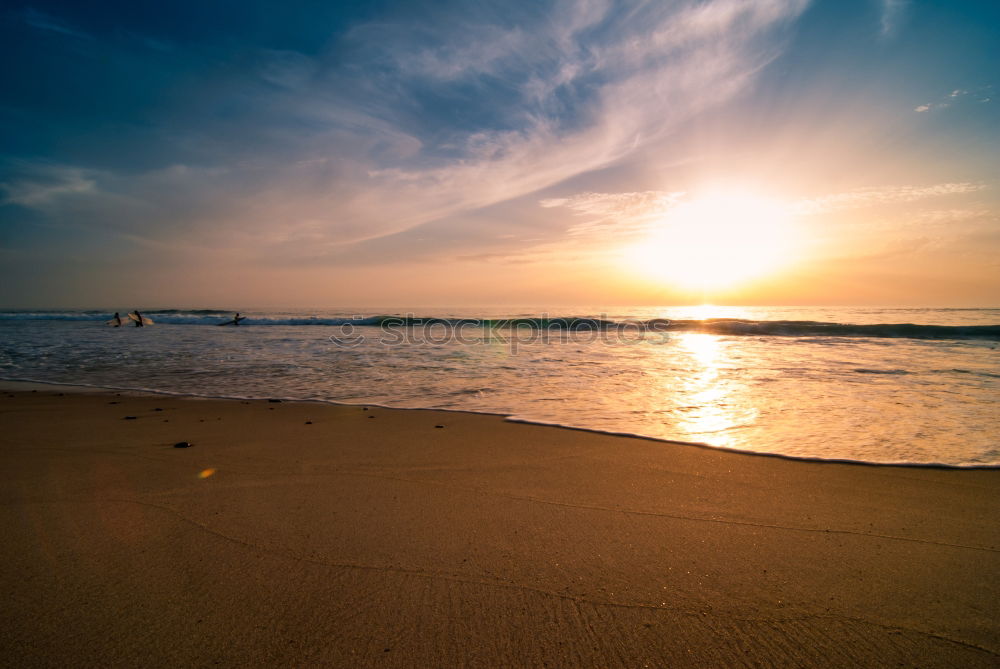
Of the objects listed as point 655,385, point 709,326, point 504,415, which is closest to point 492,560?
point 504,415

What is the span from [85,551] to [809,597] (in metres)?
3.06

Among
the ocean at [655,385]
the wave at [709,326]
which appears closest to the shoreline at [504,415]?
the ocean at [655,385]

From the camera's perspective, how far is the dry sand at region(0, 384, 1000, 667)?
157cm

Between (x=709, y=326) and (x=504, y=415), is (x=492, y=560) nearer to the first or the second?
(x=504, y=415)

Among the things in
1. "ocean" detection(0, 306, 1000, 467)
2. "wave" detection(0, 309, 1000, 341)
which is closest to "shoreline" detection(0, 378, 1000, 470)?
"ocean" detection(0, 306, 1000, 467)

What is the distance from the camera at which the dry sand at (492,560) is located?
1.57m

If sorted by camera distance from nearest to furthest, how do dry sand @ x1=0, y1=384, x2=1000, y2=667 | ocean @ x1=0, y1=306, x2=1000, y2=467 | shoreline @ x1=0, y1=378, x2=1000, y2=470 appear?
dry sand @ x1=0, y1=384, x2=1000, y2=667 → shoreline @ x1=0, y1=378, x2=1000, y2=470 → ocean @ x1=0, y1=306, x2=1000, y2=467

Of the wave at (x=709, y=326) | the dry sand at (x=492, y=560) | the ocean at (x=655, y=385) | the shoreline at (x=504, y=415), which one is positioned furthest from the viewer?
the wave at (x=709, y=326)

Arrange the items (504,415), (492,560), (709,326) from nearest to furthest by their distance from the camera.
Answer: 1. (492,560)
2. (504,415)
3. (709,326)

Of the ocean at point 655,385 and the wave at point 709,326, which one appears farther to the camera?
the wave at point 709,326

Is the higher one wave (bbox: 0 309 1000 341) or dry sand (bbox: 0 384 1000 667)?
wave (bbox: 0 309 1000 341)

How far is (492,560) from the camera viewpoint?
6.89 ft

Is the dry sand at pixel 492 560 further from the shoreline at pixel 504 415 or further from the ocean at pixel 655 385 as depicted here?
the ocean at pixel 655 385

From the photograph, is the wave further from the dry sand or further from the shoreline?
the dry sand
